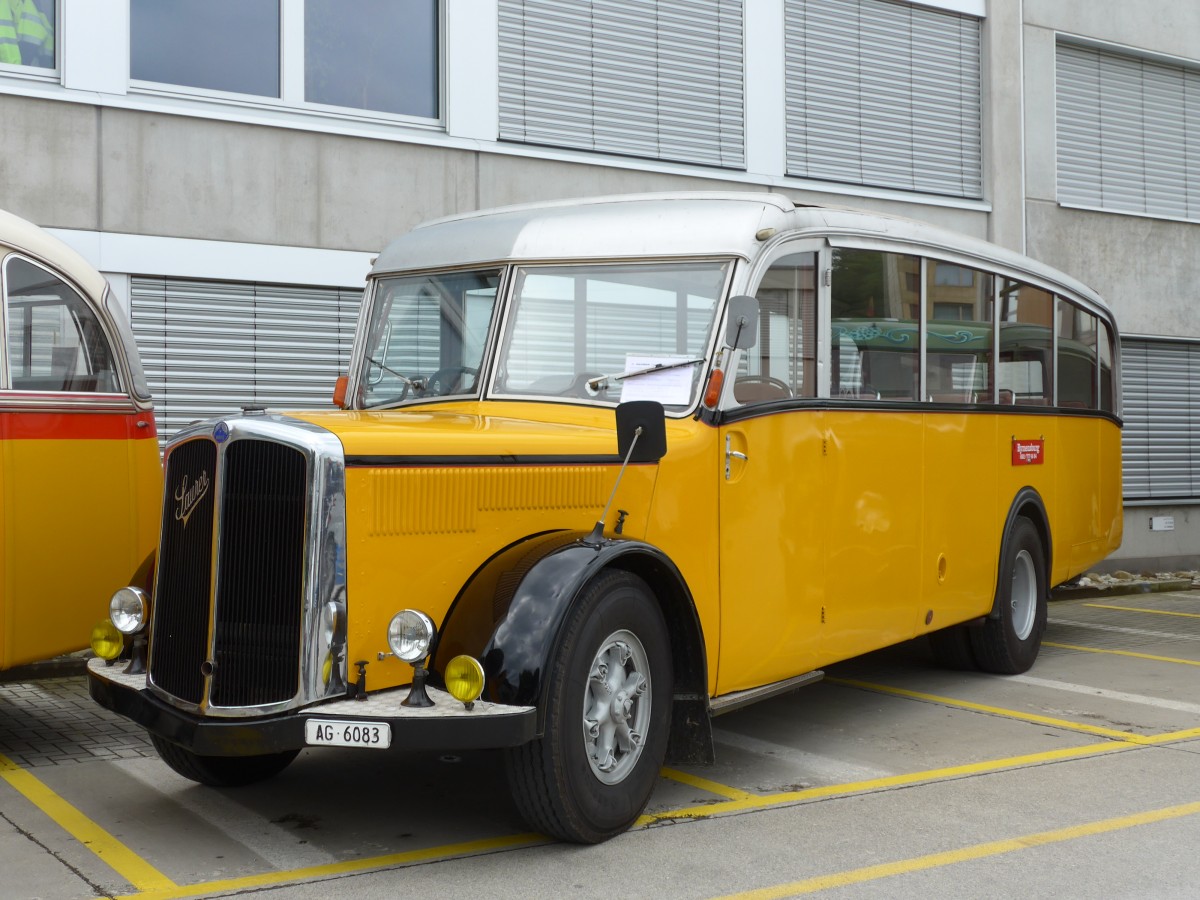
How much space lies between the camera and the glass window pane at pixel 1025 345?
9164 millimetres

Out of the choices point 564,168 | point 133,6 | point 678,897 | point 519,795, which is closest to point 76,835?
point 519,795

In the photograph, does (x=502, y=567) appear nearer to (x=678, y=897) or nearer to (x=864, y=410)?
(x=678, y=897)

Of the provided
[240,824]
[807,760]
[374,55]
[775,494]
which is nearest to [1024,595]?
[807,760]

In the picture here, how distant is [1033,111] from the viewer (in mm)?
17109

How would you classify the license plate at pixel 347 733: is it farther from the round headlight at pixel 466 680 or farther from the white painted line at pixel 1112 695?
the white painted line at pixel 1112 695

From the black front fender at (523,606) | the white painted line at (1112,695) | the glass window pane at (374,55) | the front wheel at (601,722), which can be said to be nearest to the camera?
the black front fender at (523,606)

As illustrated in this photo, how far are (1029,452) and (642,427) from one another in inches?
186

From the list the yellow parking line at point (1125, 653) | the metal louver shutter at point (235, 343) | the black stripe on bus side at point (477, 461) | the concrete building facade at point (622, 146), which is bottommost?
the yellow parking line at point (1125, 653)

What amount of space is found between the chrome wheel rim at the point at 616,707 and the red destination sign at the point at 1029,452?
178 inches

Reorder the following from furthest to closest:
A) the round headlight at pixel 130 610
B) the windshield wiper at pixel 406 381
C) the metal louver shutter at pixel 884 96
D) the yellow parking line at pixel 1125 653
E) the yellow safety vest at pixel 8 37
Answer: the metal louver shutter at pixel 884 96 → the yellow safety vest at pixel 8 37 → the yellow parking line at pixel 1125 653 → the windshield wiper at pixel 406 381 → the round headlight at pixel 130 610

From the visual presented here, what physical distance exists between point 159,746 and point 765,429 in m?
2.98

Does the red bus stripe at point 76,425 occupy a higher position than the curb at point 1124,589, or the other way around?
the red bus stripe at point 76,425

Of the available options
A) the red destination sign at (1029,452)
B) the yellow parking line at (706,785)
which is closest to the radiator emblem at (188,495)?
the yellow parking line at (706,785)

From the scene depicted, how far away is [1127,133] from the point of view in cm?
1817
